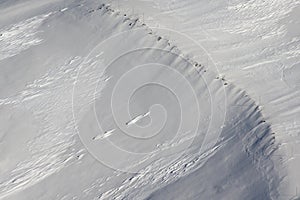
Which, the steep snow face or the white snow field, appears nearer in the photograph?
the white snow field

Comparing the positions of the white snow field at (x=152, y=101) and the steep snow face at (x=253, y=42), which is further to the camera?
the steep snow face at (x=253, y=42)

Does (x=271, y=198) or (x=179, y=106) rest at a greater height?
(x=179, y=106)

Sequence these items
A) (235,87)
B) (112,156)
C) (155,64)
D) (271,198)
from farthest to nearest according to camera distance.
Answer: (155,64) → (235,87) → (112,156) → (271,198)

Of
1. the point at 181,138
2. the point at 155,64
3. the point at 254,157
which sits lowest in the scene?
the point at 254,157

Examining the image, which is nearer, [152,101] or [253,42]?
[152,101]

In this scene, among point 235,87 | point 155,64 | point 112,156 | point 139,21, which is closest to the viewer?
point 112,156

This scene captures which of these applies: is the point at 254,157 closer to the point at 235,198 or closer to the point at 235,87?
the point at 235,198

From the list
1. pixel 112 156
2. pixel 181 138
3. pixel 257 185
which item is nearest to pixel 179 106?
pixel 181 138

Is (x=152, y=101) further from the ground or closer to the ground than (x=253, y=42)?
closer to the ground
